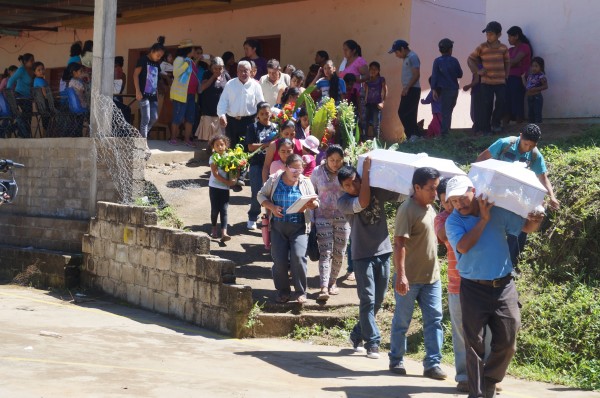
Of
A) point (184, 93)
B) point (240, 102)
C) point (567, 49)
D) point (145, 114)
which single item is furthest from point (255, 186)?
point (567, 49)

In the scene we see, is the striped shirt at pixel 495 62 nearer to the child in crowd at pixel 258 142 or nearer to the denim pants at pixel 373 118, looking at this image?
the denim pants at pixel 373 118

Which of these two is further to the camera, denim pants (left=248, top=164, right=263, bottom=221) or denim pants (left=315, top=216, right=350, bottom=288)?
denim pants (left=248, top=164, right=263, bottom=221)

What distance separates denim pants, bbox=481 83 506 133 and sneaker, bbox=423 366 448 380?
6783 millimetres

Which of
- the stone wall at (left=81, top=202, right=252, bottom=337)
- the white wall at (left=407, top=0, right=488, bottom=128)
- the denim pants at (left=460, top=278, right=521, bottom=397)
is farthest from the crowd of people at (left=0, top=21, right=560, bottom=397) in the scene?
the white wall at (left=407, top=0, right=488, bottom=128)

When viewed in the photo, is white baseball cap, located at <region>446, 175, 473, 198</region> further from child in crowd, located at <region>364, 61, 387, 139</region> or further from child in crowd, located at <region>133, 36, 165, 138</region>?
child in crowd, located at <region>133, 36, 165, 138</region>

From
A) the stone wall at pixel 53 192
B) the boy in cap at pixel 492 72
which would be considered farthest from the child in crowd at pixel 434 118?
the stone wall at pixel 53 192

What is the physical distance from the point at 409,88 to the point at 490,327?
28.8 ft

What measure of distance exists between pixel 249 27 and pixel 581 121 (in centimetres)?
781

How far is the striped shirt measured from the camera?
45.7ft

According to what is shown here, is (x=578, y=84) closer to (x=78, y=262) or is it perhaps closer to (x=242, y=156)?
(x=242, y=156)

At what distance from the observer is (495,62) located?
14.0 m

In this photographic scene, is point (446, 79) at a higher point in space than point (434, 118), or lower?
higher

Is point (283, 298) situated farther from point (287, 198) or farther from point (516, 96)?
point (516, 96)

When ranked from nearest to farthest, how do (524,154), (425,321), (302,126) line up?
(425,321), (524,154), (302,126)
